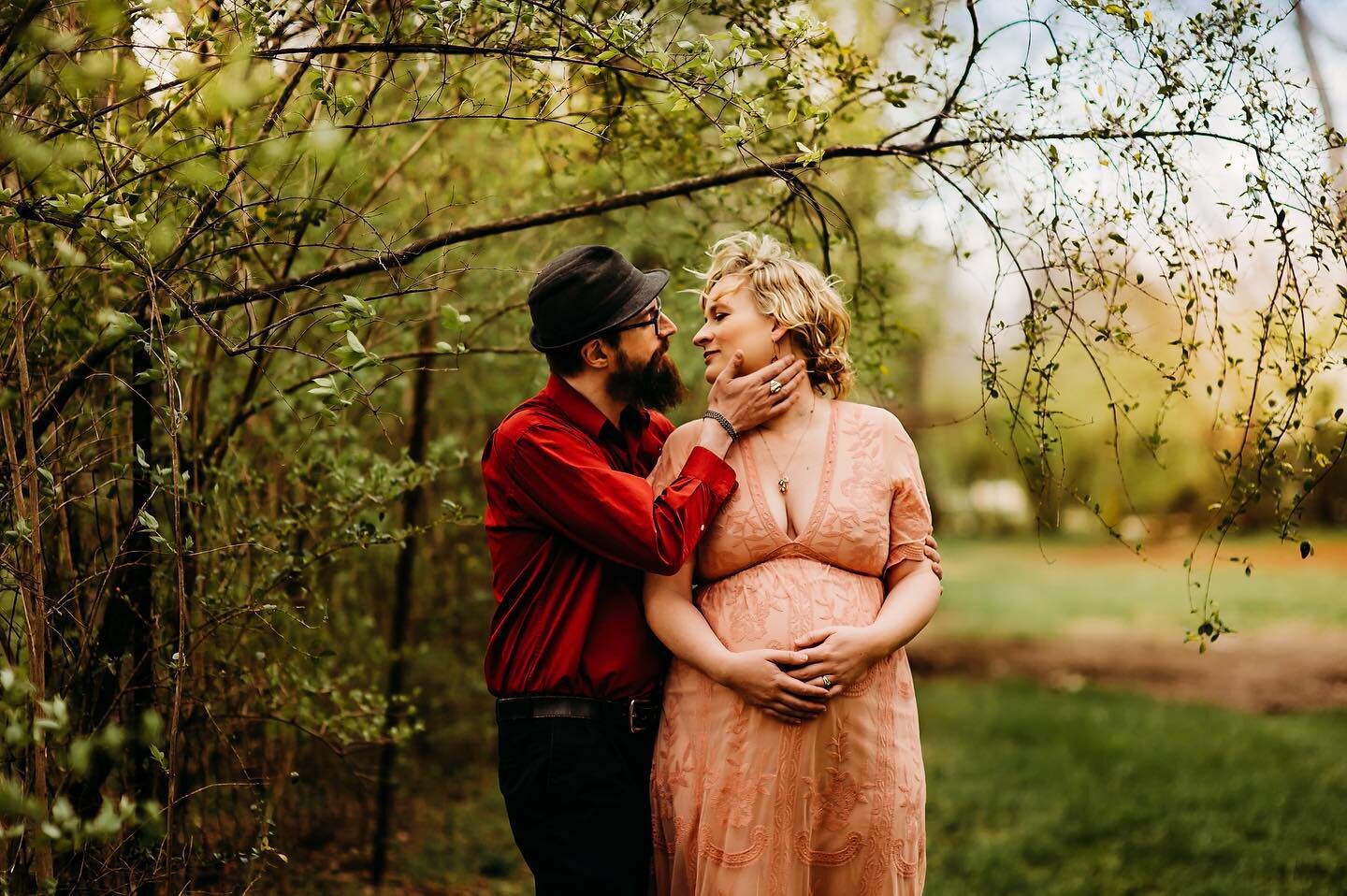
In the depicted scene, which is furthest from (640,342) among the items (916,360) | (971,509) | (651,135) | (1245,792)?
(971,509)

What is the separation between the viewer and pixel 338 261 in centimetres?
440

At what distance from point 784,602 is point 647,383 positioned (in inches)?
29.5

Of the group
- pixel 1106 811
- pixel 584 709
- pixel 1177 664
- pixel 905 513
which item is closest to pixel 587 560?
pixel 584 709

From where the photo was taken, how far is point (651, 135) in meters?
4.02

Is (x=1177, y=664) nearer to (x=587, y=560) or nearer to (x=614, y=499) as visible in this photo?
(x=587, y=560)

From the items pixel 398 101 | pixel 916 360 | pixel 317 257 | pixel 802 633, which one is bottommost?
pixel 802 633

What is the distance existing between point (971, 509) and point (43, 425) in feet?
102

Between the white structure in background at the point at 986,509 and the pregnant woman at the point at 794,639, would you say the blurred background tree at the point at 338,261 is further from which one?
the white structure in background at the point at 986,509

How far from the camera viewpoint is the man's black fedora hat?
3049 millimetres

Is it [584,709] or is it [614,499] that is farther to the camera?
[584,709]

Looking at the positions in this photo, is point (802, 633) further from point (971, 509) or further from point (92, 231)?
point (971, 509)

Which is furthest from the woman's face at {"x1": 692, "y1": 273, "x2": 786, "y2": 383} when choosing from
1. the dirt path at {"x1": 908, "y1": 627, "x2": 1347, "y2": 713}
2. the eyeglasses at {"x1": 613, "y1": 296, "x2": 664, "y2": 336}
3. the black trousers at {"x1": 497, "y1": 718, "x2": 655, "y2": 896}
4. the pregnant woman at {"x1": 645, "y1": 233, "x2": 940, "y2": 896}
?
the dirt path at {"x1": 908, "y1": 627, "x2": 1347, "y2": 713}

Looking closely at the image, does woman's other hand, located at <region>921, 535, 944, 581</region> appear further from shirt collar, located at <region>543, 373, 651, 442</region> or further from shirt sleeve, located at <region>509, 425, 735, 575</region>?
shirt collar, located at <region>543, 373, 651, 442</region>

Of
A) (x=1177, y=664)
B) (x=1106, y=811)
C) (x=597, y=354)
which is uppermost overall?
(x=597, y=354)
